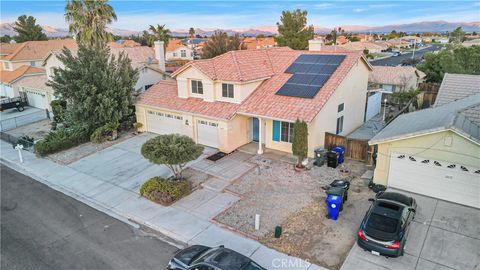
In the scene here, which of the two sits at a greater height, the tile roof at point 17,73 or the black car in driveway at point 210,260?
the tile roof at point 17,73

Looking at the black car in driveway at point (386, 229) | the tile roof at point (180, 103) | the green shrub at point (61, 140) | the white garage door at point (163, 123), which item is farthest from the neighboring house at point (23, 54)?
the black car in driveway at point (386, 229)

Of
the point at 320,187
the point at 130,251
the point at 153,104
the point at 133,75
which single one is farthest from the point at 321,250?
the point at 133,75

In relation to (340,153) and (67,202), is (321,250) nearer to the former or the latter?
(340,153)

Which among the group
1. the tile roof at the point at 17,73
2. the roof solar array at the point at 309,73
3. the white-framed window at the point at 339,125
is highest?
the roof solar array at the point at 309,73

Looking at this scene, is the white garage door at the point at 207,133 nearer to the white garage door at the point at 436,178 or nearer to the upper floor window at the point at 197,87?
the upper floor window at the point at 197,87

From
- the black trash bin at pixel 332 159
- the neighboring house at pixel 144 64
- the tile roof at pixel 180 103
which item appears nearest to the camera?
the black trash bin at pixel 332 159
